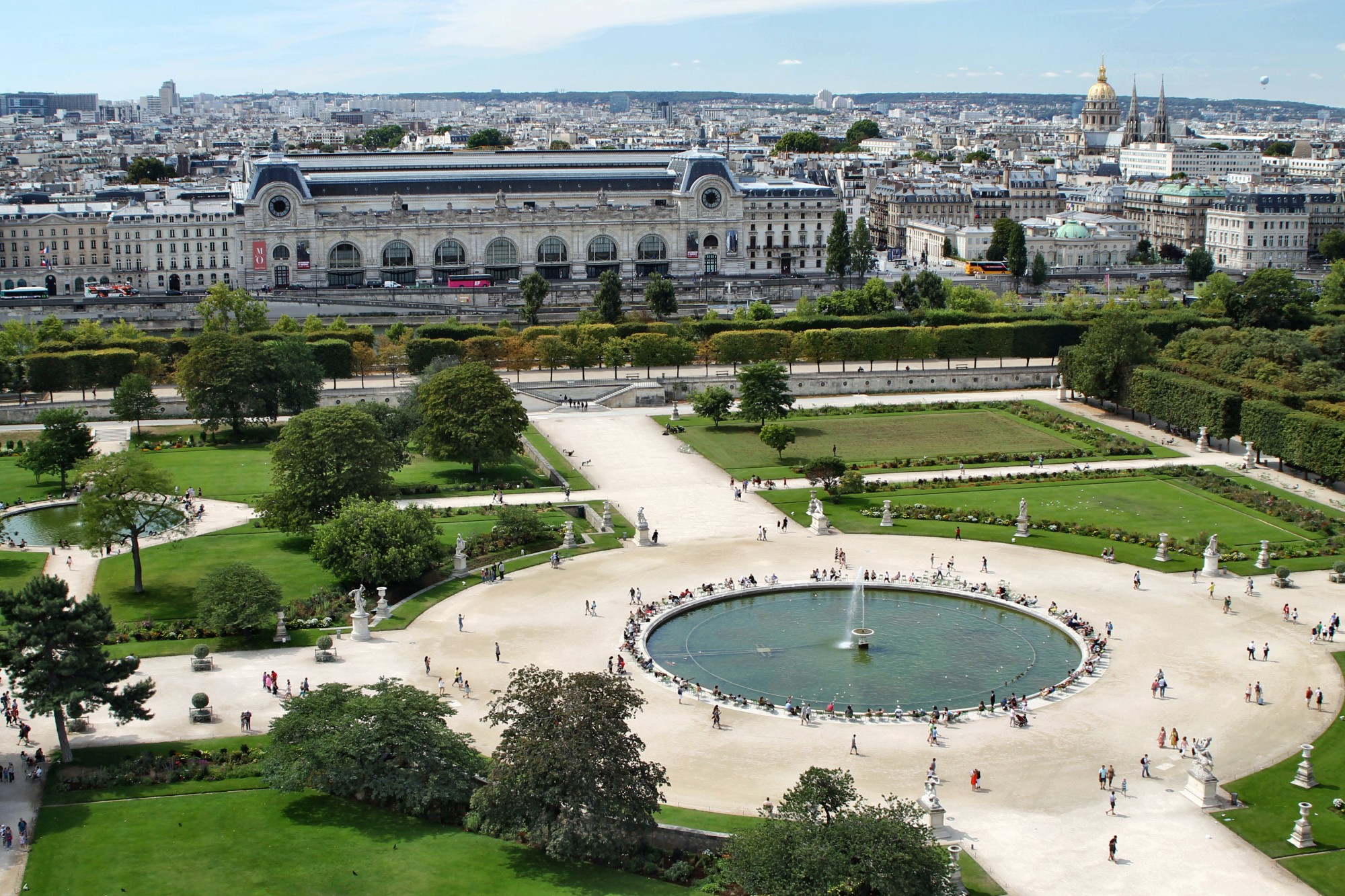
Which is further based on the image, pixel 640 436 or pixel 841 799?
pixel 640 436

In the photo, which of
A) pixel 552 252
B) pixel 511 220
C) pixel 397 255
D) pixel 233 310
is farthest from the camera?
pixel 552 252

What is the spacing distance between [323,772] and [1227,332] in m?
74.8

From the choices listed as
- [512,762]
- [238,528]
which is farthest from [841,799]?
[238,528]

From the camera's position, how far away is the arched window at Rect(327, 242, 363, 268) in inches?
5837

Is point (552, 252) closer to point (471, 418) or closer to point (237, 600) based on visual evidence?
point (471, 418)

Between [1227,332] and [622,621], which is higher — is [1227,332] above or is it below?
above

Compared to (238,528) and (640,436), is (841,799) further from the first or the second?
(640,436)

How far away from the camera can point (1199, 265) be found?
157 metres

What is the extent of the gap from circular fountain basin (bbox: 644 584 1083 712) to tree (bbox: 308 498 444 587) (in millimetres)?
10865

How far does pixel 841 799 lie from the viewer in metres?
38.2

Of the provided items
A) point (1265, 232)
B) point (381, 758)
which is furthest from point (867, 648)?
point (1265, 232)

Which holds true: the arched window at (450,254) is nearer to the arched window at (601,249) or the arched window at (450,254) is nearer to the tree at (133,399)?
the arched window at (601,249)

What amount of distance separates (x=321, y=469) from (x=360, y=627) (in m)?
13.5

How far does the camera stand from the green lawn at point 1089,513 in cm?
6825
